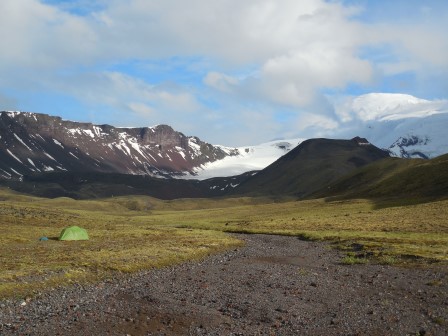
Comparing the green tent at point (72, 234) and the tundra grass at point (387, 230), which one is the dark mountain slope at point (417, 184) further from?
the green tent at point (72, 234)

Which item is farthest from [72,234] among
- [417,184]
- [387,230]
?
[417,184]

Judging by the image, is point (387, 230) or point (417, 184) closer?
point (387, 230)

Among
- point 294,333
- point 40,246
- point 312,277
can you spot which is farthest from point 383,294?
point 40,246

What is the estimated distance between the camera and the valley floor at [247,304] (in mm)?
23625

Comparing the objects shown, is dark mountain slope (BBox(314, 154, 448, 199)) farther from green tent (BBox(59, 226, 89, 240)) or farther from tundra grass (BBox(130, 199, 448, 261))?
green tent (BBox(59, 226, 89, 240))

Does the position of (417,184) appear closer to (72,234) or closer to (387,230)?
(387,230)

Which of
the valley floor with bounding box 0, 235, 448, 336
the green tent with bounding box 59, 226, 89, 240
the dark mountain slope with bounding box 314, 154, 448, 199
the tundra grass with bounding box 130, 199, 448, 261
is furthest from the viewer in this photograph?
the dark mountain slope with bounding box 314, 154, 448, 199

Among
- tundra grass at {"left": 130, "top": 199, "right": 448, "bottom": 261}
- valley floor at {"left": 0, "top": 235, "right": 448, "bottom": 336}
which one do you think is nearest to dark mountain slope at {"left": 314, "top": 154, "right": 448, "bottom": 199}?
tundra grass at {"left": 130, "top": 199, "right": 448, "bottom": 261}

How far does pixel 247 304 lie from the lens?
1115 inches

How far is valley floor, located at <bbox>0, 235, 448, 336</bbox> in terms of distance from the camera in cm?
2362

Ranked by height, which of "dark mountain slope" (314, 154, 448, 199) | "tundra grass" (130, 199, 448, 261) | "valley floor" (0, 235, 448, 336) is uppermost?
"dark mountain slope" (314, 154, 448, 199)

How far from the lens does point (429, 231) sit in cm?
7381

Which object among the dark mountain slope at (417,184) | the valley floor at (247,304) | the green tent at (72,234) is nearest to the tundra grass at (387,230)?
the valley floor at (247,304)

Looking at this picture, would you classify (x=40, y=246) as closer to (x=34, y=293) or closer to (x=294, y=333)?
(x=34, y=293)
